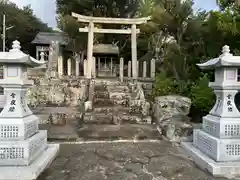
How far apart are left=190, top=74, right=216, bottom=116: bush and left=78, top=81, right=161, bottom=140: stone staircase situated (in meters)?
1.95

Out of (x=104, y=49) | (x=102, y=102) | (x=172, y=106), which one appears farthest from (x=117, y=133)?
(x=104, y=49)

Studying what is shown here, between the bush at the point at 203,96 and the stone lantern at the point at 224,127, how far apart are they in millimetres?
3519

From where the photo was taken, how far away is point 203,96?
772 centimetres

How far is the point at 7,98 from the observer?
12.6 ft

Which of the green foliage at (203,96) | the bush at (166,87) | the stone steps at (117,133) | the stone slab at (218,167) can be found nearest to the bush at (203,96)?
the green foliage at (203,96)

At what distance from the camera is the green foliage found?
25.1ft

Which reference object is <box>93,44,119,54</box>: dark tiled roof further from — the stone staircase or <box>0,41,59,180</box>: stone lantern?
<box>0,41,59,180</box>: stone lantern

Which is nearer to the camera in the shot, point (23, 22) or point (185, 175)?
point (185, 175)

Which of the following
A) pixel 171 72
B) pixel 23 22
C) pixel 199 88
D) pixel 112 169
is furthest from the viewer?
pixel 23 22

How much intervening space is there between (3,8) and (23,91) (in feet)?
93.5

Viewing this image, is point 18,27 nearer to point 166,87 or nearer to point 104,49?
point 104,49

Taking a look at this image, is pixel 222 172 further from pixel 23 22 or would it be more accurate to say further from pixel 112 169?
pixel 23 22

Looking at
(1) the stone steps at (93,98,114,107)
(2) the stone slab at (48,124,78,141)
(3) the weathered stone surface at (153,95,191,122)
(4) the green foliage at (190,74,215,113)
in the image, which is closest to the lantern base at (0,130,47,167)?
(2) the stone slab at (48,124,78,141)

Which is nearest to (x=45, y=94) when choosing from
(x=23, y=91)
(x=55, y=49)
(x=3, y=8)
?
(x=55, y=49)
